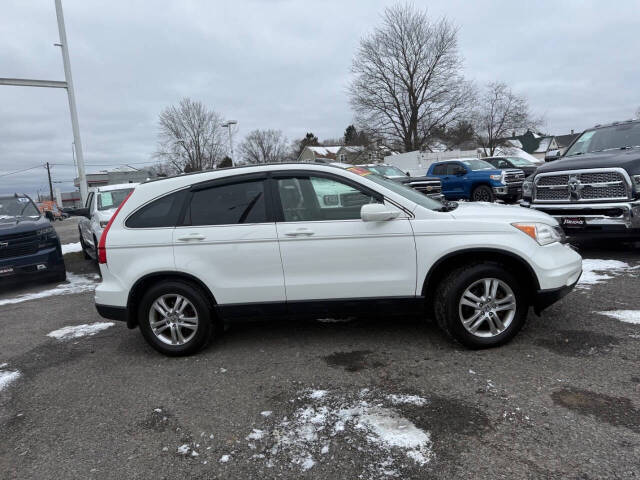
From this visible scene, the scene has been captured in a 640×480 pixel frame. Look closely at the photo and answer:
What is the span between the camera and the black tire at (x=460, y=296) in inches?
149

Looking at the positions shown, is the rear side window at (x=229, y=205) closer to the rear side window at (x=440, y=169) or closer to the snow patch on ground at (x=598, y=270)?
the snow patch on ground at (x=598, y=270)

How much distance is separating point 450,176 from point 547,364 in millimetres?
12627

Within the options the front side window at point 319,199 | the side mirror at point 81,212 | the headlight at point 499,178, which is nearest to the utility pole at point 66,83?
the side mirror at point 81,212

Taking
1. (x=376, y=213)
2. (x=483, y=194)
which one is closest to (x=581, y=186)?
(x=376, y=213)

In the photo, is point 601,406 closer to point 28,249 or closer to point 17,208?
point 28,249

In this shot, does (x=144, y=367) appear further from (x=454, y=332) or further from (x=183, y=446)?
(x=454, y=332)

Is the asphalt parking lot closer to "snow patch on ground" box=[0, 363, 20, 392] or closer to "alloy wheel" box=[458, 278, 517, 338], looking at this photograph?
"snow patch on ground" box=[0, 363, 20, 392]

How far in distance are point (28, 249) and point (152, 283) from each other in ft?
17.5

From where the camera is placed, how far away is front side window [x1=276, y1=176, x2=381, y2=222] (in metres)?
3.97

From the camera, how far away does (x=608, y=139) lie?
25.0ft

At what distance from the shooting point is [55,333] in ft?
17.7

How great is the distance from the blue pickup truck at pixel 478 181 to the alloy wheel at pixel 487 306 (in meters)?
11.2

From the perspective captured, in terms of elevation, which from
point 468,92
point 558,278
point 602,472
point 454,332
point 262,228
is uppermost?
point 468,92

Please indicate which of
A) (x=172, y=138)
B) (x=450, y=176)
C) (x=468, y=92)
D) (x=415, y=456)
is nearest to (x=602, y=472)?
(x=415, y=456)
